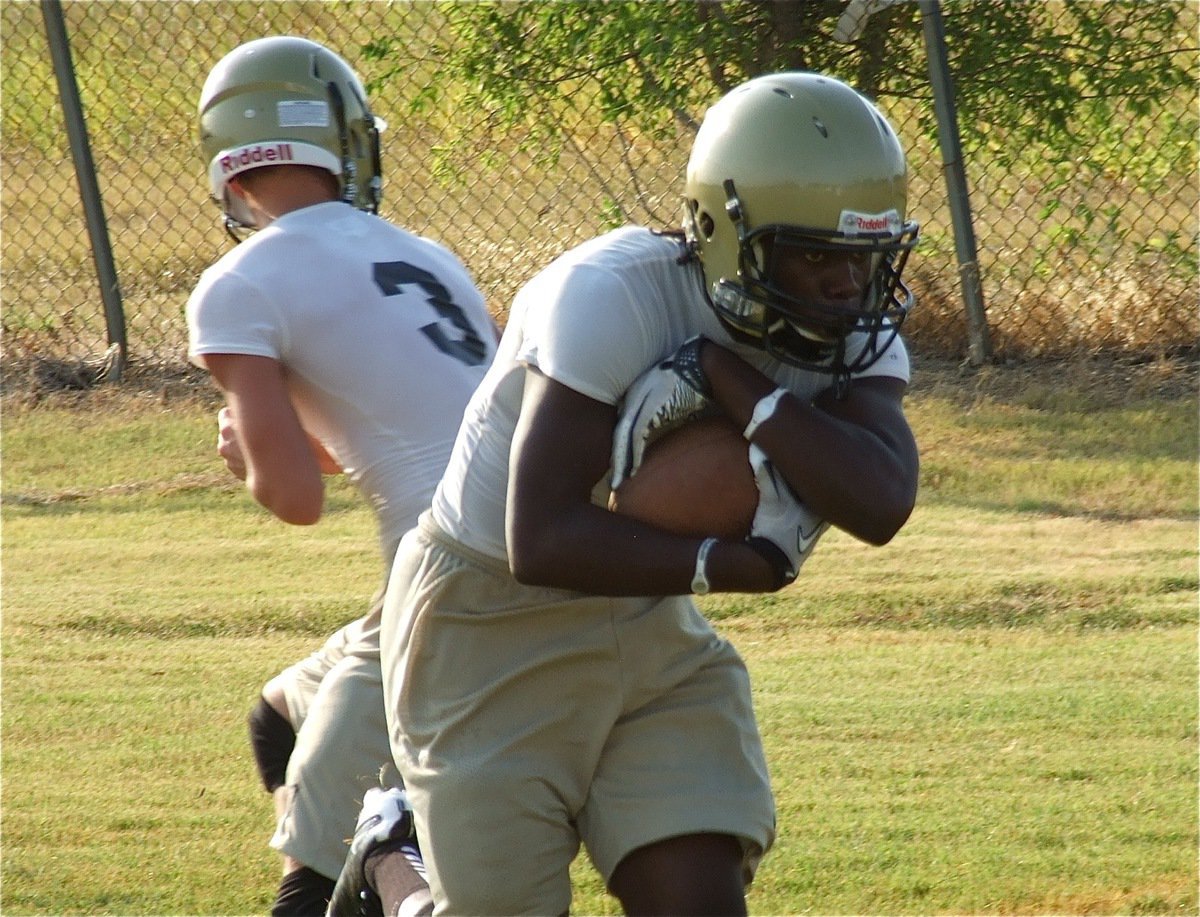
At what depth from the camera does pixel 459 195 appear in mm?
10234

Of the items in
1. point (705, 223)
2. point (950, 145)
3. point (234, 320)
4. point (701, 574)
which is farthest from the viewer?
point (950, 145)

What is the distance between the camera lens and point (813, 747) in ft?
17.2

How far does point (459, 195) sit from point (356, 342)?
6.83m

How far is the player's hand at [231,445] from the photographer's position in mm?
3547

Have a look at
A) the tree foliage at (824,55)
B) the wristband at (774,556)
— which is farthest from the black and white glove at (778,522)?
the tree foliage at (824,55)

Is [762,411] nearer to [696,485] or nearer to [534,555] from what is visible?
[696,485]

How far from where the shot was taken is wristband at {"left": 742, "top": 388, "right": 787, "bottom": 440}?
2717mm

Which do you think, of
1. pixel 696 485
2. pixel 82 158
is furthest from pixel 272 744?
pixel 82 158

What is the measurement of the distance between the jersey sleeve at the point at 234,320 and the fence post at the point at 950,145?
571 cm

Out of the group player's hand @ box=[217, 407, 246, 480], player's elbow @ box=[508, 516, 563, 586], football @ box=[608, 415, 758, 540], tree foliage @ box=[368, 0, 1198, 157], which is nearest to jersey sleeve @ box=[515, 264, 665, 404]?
football @ box=[608, 415, 758, 540]

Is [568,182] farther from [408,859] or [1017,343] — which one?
[408,859]

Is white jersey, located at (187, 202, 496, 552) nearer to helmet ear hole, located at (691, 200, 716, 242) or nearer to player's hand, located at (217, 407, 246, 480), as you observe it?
player's hand, located at (217, 407, 246, 480)

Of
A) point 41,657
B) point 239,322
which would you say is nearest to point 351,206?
point 239,322

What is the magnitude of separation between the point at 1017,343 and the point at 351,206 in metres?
5.93
